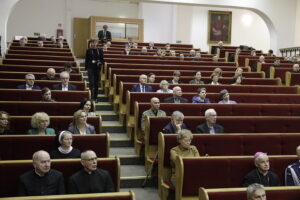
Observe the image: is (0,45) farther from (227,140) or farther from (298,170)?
(298,170)

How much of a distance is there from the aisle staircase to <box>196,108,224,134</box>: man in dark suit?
1.86 feet

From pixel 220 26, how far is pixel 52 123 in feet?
28.7

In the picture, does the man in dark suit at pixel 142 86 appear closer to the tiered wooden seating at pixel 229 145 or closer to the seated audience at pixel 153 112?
the seated audience at pixel 153 112

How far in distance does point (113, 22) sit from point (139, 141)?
7.47m

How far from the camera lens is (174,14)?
11625 millimetres

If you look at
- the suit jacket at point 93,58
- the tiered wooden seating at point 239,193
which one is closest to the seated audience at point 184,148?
the tiered wooden seating at point 239,193

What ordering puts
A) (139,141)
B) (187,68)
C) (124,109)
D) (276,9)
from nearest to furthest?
(139,141), (124,109), (187,68), (276,9)

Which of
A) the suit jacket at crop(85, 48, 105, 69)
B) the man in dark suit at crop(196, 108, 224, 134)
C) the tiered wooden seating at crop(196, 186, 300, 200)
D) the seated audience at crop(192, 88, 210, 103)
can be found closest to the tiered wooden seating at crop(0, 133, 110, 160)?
the man in dark suit at crop(196, 108, 224, 134)

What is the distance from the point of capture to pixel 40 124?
3.06 m

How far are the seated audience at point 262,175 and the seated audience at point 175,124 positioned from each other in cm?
79

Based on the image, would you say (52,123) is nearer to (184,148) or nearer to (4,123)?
(4,123)

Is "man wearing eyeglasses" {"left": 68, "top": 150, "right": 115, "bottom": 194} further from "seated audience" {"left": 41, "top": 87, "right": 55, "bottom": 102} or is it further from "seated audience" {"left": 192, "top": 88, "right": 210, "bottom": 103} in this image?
"seated audience" {"left": 192, "top": 88, "right": 210, "bottom": 103}

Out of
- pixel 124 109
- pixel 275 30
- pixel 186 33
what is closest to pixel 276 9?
pixel 275 30

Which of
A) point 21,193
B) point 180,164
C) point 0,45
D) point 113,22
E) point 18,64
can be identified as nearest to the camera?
point 21,193
